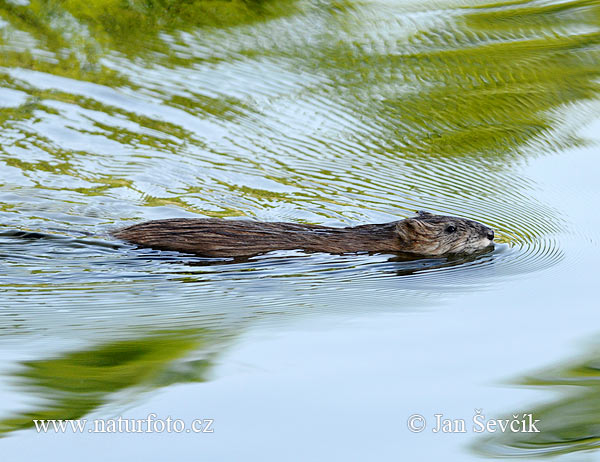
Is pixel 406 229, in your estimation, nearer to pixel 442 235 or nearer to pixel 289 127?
pixel 442 235

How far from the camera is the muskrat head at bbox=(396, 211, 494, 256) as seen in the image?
667 cm

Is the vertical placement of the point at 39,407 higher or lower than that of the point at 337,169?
lower

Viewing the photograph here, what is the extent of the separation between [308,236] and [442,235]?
961 mm

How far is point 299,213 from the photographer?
292 inches

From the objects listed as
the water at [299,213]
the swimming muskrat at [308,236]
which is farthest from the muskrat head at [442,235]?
the water at [299,213]

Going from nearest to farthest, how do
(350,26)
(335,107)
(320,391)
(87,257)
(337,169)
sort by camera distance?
(320,391) < (87,257) < (337,169) < (335,107) < (350,26)

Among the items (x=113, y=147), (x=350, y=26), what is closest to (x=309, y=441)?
(x=113, y=147)

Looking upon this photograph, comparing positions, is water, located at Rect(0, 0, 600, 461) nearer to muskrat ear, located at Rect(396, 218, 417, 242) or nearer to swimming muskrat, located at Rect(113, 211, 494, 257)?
swimming muskrat, located at Rect(113, 211, 494, 257)

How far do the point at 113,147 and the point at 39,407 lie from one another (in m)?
4.87

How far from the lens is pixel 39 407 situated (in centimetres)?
350

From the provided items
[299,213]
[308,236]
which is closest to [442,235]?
[308,236]

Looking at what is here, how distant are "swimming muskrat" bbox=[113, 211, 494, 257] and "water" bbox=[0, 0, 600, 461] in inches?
5.5

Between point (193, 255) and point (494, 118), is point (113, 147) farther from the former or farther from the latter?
point (494, 118)

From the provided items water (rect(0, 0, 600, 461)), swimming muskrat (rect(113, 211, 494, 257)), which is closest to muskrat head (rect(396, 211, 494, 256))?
swimming muskrat (rect(113, 211, 494, 257))
